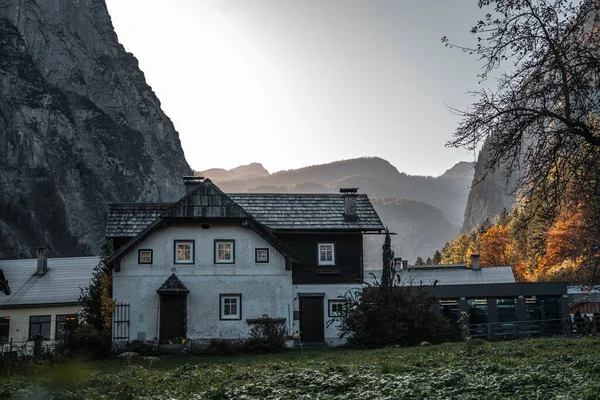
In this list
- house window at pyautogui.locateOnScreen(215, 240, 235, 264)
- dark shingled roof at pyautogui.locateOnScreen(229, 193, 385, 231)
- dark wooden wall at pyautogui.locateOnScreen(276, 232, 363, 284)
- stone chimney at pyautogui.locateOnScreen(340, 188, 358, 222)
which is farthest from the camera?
stone chimney at pyautogui.locateOnScreen(340, 188, 358, 222)

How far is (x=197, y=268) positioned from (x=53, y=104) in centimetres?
10363

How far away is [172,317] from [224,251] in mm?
4500

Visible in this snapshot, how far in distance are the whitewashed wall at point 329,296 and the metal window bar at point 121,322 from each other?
9166mm

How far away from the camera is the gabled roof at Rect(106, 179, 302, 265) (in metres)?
35.1

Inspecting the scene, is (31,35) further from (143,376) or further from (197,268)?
(143,376)

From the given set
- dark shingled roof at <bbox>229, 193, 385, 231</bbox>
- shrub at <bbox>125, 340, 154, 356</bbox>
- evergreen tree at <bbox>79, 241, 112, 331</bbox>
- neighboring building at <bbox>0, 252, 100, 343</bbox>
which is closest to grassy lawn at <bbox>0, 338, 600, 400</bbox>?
shrub at <bbox>125, 340, 154, 356</bbox>

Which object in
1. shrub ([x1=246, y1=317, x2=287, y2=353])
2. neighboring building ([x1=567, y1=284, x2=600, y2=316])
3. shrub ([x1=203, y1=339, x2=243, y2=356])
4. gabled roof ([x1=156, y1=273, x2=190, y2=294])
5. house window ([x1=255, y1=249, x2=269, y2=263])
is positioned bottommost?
shrub ([x1=203, y1=339, x2=243, y2=356])

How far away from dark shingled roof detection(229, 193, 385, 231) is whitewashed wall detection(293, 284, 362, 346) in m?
3.42

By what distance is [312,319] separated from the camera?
36875mm

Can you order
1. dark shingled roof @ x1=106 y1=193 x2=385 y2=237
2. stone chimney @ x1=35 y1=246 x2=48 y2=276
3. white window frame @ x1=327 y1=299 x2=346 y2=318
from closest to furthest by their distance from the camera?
dark shingled roof @ x1=106 y1=193 x2=385 y2=237 < white window frame @ x1=327 y1=299 x2=346 y2=318 < stone chimney @ x1=35 y1=246 x2=48 y2=276

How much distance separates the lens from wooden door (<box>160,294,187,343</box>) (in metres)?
33.8

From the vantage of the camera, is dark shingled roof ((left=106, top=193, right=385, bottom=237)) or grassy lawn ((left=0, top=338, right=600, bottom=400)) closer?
grassy lawn ((left=0, top=338, right=600, bottom=400))

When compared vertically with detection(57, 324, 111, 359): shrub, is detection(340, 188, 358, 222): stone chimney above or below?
above

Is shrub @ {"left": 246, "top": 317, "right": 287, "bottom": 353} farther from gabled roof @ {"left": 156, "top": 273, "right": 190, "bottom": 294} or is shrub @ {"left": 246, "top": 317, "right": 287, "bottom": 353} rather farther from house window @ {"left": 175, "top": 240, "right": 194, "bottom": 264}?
house window @ {"left": 175, "top": 240, "right": 194, "bottom": 264}
